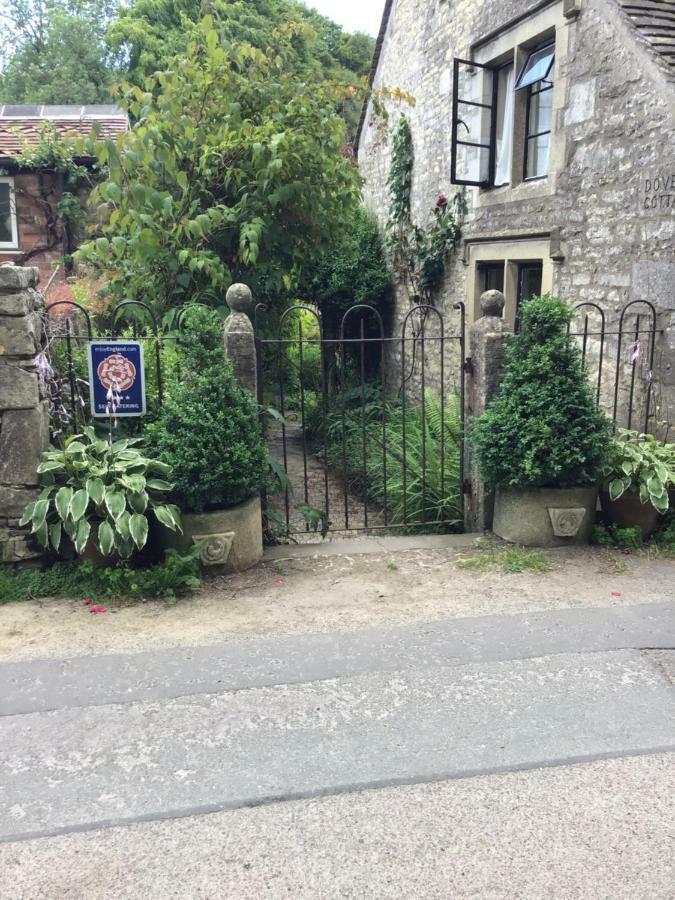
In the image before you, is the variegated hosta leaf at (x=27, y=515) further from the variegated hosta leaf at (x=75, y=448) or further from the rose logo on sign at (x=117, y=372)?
the rose logo on sign at (x=117, y=372)

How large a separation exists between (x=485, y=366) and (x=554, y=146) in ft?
11.1

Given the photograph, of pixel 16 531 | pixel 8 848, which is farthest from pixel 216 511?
pixel 8 848

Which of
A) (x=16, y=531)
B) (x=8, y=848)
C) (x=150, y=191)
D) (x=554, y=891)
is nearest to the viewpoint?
(x=554, y=891)

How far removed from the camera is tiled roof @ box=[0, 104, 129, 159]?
12.3m

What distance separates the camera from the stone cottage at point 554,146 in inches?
240

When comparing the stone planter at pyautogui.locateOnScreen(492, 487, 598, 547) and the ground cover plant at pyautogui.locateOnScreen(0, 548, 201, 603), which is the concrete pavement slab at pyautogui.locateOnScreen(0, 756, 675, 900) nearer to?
the ground cover plant at pyautogui.locateOnScreen(0, 548, 201, 603)

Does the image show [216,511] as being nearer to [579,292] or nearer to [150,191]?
[150,191]

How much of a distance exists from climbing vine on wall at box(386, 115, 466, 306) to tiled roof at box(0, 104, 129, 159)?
14.9 feet

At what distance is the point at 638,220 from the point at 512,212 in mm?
2332

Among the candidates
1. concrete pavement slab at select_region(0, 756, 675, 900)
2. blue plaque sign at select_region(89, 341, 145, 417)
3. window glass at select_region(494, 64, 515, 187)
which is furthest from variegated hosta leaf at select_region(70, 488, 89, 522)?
window glass at select_region(494, 64, 515, 187)

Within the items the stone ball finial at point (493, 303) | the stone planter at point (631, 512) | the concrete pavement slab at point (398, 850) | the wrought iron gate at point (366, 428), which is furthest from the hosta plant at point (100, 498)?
the stone planter at point (631, 512)

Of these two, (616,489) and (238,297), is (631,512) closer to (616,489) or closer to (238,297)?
(616,489)

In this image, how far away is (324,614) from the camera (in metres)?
4.25

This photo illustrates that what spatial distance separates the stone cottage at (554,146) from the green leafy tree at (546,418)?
127 cm
